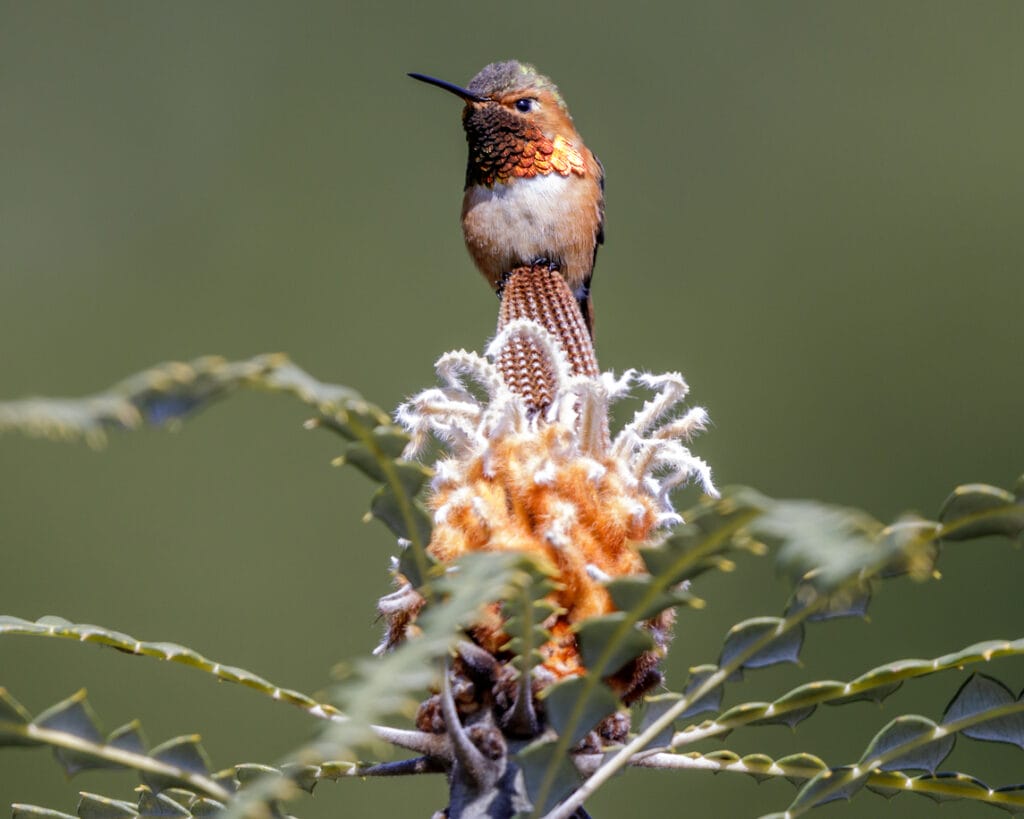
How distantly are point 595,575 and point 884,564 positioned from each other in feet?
0.32

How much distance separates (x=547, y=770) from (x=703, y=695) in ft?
0.17

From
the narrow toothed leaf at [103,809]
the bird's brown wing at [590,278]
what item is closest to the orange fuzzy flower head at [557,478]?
the narrow toothed leaf at [103,809]

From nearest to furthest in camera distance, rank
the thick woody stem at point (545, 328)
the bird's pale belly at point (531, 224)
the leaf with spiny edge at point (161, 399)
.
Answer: the leaf with spiny edge at point (161, 399) < the thick woody stem at point (545, 328) < the bird's pale belly at point (531, 224)

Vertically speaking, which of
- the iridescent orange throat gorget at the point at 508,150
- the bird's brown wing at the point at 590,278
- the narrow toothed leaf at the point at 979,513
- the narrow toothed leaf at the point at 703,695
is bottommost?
the narrow toothed leaf at the point at 703,695

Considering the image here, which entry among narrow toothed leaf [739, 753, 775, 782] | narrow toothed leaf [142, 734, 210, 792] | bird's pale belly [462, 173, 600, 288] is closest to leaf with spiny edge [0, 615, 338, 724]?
narrow toothed leaf [142, 734, 210, 792]

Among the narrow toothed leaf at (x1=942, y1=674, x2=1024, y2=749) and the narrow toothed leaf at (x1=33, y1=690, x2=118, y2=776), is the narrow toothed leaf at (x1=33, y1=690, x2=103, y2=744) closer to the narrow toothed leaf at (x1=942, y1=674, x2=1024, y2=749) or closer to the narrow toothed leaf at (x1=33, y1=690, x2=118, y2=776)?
the narrow toothed leaf at (x1=33, y1=690, x2=118, y2=776)

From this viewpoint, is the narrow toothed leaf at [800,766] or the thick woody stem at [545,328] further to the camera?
the thick woody stem at [545,328]

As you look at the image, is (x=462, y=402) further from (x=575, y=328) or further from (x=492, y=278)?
(x=492, y=278)

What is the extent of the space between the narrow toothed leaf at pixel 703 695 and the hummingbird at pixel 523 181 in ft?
0.95

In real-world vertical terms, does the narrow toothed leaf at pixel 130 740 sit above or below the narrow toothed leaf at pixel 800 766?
above

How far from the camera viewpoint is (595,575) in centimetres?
36

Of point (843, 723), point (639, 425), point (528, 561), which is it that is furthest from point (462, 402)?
point (843, 723)

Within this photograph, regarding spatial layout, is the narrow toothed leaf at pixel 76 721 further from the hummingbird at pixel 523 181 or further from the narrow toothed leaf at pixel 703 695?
the hummingbird at pixel 523 181

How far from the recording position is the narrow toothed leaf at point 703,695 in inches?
13.0
